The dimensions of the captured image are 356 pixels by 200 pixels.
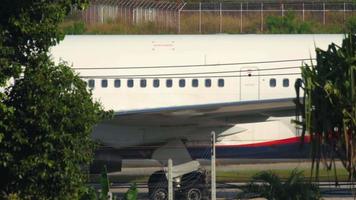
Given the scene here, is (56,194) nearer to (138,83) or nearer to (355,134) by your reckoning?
(355,134)

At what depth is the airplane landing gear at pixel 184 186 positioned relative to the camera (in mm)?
22516

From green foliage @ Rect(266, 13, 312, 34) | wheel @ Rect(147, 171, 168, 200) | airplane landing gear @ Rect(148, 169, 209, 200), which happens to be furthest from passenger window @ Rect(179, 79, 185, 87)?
green foliage @ Rect(266, 13, 312, 34)

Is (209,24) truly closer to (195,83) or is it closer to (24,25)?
(195,83)

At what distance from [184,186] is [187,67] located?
5.04m

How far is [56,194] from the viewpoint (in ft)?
49.6

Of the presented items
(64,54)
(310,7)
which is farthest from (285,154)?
(310,7)

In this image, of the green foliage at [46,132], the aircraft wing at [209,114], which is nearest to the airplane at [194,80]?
the aircraft wing at [209,114]

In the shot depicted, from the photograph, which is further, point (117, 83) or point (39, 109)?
point (117, 83)

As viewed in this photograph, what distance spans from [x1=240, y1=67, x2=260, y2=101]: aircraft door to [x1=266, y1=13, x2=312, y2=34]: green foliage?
80.0 feet

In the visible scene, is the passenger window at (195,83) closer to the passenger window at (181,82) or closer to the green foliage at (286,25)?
the passenger window at (181,82)

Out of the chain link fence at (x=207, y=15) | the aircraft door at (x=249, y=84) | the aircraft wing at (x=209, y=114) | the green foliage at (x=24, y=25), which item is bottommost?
the green foliage at (x=24, y=25)

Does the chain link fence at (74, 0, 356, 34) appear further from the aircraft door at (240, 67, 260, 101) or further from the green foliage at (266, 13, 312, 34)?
the aircraft door at (240, 67, 260, 101)

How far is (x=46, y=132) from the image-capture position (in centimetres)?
1459

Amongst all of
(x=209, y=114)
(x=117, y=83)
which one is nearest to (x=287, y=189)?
(x=209, y=114)
